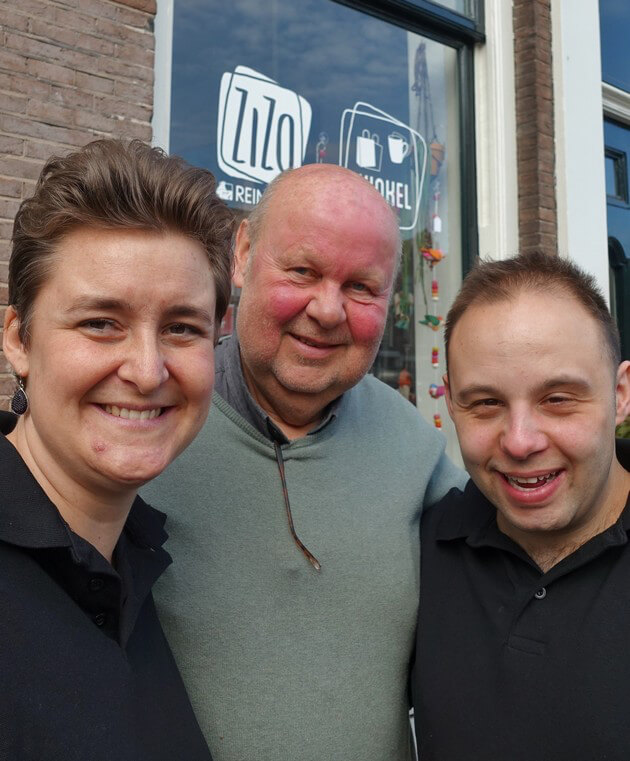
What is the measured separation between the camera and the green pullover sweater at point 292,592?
1627 mm

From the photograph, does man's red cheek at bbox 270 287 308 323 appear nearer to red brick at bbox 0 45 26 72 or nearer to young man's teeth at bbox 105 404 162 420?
young man's teeth at bbox 105 404 162 420

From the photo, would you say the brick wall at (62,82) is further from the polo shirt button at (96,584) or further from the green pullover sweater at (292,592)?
the polo shirt button at (96,584)

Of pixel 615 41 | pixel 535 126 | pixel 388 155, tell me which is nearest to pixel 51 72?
pixel 388 155

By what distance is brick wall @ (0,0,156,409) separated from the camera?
3.10 metres

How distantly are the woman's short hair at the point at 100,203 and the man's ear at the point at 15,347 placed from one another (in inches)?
0.8

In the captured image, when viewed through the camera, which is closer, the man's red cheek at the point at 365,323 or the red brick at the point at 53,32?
the man's red cheek at the point at 365,323

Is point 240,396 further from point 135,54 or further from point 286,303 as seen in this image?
point 135,54

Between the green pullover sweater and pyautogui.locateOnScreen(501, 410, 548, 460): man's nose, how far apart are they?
0.42 metres

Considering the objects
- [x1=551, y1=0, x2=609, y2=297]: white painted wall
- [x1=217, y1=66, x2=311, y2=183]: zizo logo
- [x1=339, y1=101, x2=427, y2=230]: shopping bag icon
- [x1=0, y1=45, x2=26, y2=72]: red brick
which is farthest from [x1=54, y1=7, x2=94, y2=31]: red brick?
[x1=551, y1=0, x2=609, y2=297]: white painted wall

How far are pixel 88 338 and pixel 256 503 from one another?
2.33 feet

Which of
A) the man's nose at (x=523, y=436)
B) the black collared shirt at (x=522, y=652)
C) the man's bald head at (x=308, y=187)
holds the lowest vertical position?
the black collared shirt at (x=522, y=652)

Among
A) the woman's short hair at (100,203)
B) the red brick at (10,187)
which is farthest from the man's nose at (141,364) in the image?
the red brick at (10,187)

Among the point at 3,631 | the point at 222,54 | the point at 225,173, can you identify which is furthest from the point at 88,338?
the point at 222,54

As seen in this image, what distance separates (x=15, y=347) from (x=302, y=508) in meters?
0.79
